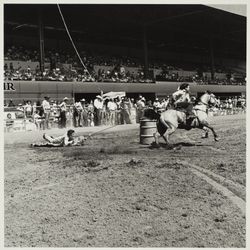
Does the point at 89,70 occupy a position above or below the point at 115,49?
below

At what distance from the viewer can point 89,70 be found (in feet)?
74.2

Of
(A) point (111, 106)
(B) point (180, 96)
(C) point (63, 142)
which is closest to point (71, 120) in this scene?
(A) point (111, 106)

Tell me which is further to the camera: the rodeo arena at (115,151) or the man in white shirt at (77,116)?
the man in white shirt at (77,116)

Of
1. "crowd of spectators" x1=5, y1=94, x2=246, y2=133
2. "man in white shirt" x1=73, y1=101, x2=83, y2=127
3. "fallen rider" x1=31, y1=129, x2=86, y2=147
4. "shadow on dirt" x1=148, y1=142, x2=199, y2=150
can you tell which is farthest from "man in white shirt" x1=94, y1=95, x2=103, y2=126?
"shadow on dirt" x1=148, y1=142, x2=199, y2=150

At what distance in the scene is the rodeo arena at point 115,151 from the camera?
581cm

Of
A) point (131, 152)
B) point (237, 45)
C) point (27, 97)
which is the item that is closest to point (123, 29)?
point (237, 45)

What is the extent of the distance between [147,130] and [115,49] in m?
19.0

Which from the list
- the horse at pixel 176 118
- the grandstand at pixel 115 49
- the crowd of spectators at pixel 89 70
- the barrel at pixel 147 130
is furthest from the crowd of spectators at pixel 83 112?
the barrel at pixel 147 130

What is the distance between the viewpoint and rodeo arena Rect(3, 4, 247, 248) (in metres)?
5.81

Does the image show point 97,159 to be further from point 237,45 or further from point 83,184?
point 237,45

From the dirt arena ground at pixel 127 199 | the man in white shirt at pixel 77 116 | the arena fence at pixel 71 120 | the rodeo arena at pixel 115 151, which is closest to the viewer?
the dirt arena ground at pixel 127 199

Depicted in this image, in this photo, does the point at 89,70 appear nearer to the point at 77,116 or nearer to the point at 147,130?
the point at 77,116

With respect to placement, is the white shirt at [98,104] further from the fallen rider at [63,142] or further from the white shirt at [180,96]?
the white shirt at [180,96]

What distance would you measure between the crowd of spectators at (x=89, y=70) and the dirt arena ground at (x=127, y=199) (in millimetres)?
10212
